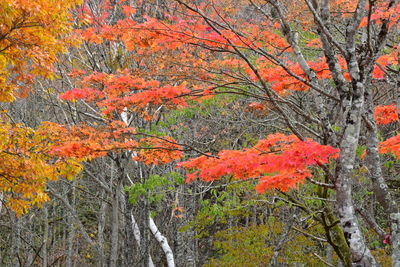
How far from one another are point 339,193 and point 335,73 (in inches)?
57.1

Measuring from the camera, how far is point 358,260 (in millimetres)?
4137

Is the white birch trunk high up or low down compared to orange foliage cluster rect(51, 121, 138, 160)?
down

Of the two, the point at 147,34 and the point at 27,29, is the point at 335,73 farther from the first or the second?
the point at 27,29

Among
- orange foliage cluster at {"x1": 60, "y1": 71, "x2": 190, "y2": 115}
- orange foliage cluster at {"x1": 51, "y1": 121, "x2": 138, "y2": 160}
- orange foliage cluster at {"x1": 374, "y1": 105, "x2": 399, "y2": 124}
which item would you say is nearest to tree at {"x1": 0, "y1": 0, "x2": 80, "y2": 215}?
orange foliage cluster at {"x1": 51, "y1": 121, "x2": 138, "y2": 160}

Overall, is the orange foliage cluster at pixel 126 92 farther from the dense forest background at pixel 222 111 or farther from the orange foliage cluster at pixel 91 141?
the orange foliage cluster at pixel 91 141

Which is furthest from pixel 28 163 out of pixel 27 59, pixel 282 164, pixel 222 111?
pixel 282 164

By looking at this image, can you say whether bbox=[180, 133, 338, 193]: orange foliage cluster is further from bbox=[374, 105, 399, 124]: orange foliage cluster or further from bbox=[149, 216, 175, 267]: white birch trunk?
bbox=[149, 216, 175, 267]: white birch trunk

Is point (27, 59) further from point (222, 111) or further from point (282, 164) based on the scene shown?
point (282, 164)

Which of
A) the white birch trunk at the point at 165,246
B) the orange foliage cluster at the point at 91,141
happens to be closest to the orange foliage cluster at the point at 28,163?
the orange foliage cluster at the point at 91,141

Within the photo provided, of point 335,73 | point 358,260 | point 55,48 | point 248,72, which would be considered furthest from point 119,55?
point 358,260

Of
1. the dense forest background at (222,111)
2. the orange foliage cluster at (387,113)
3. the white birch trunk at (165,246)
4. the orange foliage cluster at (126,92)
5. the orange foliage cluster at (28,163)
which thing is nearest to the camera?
the dense forest background at (222,111)

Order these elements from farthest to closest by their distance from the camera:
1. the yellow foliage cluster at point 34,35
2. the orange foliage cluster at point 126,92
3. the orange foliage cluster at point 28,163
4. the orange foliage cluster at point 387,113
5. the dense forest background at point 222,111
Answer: the orange foliage cluster at point 28,163 < the orange foliage cluster at point 387,113 < the yellow foliage cluster at point 34,35 < the orange foliage cluster at point 126,92 < the dense forest background at point 222,111

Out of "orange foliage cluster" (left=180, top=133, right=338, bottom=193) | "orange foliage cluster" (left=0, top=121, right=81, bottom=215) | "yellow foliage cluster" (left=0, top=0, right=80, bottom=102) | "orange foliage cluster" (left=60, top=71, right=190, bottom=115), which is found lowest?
"orange foliage cluster" (left=180, top=133, right=338, bottom=193)

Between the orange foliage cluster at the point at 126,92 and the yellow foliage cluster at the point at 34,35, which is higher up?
the yellow foliage cluster at the point at 34,35
